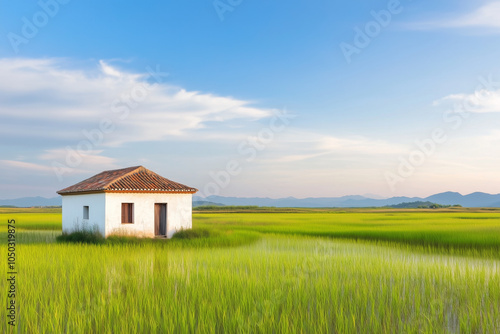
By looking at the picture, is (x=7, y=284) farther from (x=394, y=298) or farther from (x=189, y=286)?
(x=394, y=298)

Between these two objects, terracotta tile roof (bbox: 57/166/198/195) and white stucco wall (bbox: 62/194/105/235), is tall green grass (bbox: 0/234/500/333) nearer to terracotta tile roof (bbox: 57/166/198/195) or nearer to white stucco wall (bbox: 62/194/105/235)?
white stucco wall (bbox: 62/194/105/235)

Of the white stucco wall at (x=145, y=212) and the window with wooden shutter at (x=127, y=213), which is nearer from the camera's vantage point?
the white stucco wall at (x=145, y=212)

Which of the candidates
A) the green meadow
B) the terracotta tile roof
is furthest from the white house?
the green meadow

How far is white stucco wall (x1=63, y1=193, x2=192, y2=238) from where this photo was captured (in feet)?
71.5

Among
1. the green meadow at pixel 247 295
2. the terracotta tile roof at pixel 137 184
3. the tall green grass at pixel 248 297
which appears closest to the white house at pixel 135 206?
the terracotta tile roof at pixel 137 184

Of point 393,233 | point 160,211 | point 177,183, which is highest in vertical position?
point 177,183

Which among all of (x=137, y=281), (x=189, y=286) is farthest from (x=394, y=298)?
(x=137, y=281)

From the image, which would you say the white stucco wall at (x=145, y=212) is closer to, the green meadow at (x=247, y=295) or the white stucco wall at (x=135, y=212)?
the white stucco wall at (x=135, y=212)

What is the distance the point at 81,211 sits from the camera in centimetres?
2453

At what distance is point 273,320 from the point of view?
6.82 m

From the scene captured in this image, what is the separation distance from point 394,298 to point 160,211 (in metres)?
17.2

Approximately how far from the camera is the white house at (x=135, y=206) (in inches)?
862

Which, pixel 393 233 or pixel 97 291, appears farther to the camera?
pixel 393 233

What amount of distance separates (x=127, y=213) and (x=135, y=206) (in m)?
0.58
